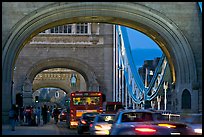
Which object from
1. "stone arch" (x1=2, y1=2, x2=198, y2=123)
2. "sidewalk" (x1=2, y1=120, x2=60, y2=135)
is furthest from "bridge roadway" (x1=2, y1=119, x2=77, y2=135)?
"stone arch" (x1=2, y1=2, x2=198, y2=123)

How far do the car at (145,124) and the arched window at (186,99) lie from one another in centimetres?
1472

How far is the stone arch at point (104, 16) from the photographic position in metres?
32.3

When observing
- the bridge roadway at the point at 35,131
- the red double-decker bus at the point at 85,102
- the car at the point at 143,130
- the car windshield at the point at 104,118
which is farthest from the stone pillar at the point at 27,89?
the car at the point at 143,130

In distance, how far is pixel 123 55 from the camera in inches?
2623

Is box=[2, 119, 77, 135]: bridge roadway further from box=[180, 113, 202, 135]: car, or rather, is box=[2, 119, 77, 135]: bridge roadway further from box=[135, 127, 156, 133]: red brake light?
box=[135, 127, 156, 133]: red brake light

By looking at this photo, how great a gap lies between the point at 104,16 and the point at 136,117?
16742mm

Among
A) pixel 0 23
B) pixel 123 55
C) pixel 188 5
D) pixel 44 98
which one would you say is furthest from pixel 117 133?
pixel 44 98

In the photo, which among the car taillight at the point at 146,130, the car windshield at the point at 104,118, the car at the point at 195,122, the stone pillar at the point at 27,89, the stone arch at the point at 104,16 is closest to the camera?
the car taillight at the point at 146,130

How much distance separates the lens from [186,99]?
3316 centimetres

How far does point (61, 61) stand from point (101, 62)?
4032 mm

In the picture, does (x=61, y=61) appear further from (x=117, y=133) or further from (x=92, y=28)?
(x=117, y=133)

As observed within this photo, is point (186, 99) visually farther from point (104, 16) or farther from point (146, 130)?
point (146, 130)

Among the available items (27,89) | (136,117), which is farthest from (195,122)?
(27,89)

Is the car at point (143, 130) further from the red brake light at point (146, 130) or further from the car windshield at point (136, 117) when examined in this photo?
the car windshield at point (136, 117)
